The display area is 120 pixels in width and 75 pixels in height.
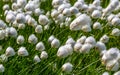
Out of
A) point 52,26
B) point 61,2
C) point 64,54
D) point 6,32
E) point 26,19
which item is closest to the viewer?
point 64,54

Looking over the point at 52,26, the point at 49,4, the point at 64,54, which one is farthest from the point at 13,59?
the point at 49,4

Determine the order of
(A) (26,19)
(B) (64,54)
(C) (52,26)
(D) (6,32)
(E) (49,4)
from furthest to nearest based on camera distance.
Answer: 1. (E) (49,4)
2. (C) (52,26)
3. (A) (26,19)
4. (D) (6,32)
5. (B) (64,54)

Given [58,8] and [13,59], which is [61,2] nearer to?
[58,8]

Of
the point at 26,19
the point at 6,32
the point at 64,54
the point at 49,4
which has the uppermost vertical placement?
the point at 49,4

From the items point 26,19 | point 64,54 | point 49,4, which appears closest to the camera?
point 64,54

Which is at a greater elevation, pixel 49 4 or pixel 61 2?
pixel 49 4

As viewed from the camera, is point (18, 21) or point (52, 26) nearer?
point (18, 21)

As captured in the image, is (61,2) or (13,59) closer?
(13,59)

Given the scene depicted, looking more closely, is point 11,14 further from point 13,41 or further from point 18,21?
point 13,41

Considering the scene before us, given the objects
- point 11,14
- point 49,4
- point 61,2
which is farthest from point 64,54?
point 49,4
